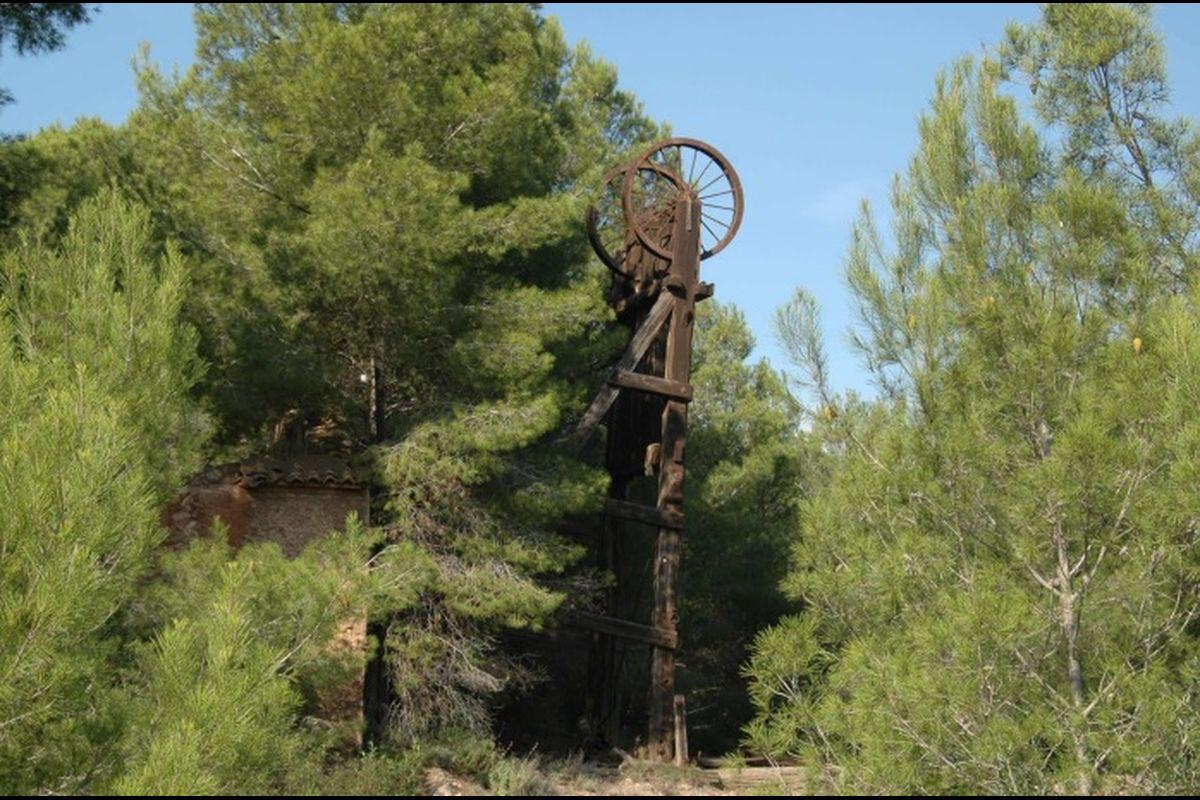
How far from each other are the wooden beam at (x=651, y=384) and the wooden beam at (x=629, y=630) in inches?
95.7

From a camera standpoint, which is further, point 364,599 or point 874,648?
point 364,599

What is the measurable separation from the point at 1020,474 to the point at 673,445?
21.5ft

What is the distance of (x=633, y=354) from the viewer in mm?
13508

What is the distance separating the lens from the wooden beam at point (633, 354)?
1320 centimetres

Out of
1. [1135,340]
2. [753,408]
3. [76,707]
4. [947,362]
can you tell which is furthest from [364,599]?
[753,408]

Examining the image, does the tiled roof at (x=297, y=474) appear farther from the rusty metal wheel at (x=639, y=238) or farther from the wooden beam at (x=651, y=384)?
the rusty metal wheel at (x=639, y=238)

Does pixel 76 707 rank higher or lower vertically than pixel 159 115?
lower

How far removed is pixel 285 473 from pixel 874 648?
5902mm

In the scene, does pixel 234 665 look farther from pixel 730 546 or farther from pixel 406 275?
pixel 730 546

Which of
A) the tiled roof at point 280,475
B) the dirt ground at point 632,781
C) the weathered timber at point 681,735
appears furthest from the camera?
the weathered timber at point 681,735

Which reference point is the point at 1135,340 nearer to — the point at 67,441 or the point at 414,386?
the point at 67,441

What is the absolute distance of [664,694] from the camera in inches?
521

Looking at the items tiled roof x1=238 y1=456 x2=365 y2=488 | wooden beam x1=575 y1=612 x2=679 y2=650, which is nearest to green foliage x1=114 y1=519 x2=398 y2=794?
tiled roof x1=238 y1=456 x2=365 y2=488

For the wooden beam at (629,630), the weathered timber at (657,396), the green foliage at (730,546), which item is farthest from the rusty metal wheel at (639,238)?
the wooden beam at (629,630)
